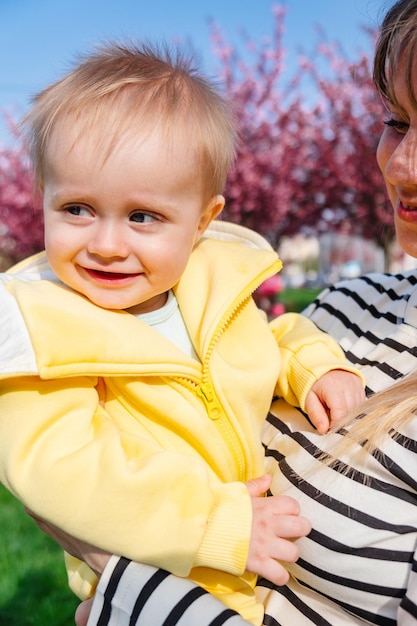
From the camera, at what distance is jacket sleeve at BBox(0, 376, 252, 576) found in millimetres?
1298

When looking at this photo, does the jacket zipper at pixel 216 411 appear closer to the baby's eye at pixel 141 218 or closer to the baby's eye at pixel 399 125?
the baby's eye at pixel 141 218

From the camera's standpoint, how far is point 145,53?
5.46 ft

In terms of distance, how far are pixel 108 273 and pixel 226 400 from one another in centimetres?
38

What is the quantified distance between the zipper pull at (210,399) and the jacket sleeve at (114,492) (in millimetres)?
173

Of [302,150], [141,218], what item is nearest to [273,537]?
[141,218]

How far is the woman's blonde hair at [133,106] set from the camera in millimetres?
1437

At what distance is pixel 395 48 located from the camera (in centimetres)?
154

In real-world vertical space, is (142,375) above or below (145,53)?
below

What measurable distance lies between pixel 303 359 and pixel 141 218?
1.89 feet

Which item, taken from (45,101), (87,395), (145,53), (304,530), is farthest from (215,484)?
(145,53)

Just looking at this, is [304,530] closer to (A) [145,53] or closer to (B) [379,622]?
(B) [379,622]

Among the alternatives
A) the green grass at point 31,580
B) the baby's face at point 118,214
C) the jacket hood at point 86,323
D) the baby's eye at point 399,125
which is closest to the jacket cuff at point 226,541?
the jacket hood at point 86,323

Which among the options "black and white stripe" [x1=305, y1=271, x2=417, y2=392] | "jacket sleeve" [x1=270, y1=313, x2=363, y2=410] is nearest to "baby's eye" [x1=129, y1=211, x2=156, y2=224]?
"jacket sleeve" [x1=270, y1=313, x2=363, y2=410]

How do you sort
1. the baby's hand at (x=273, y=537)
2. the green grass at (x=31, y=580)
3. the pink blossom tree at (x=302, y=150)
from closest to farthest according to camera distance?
the baby's hand at (x=273, y=537) < the green grass at (x=31, y=580) < the pink blossom tree at (x=302, y=150)
